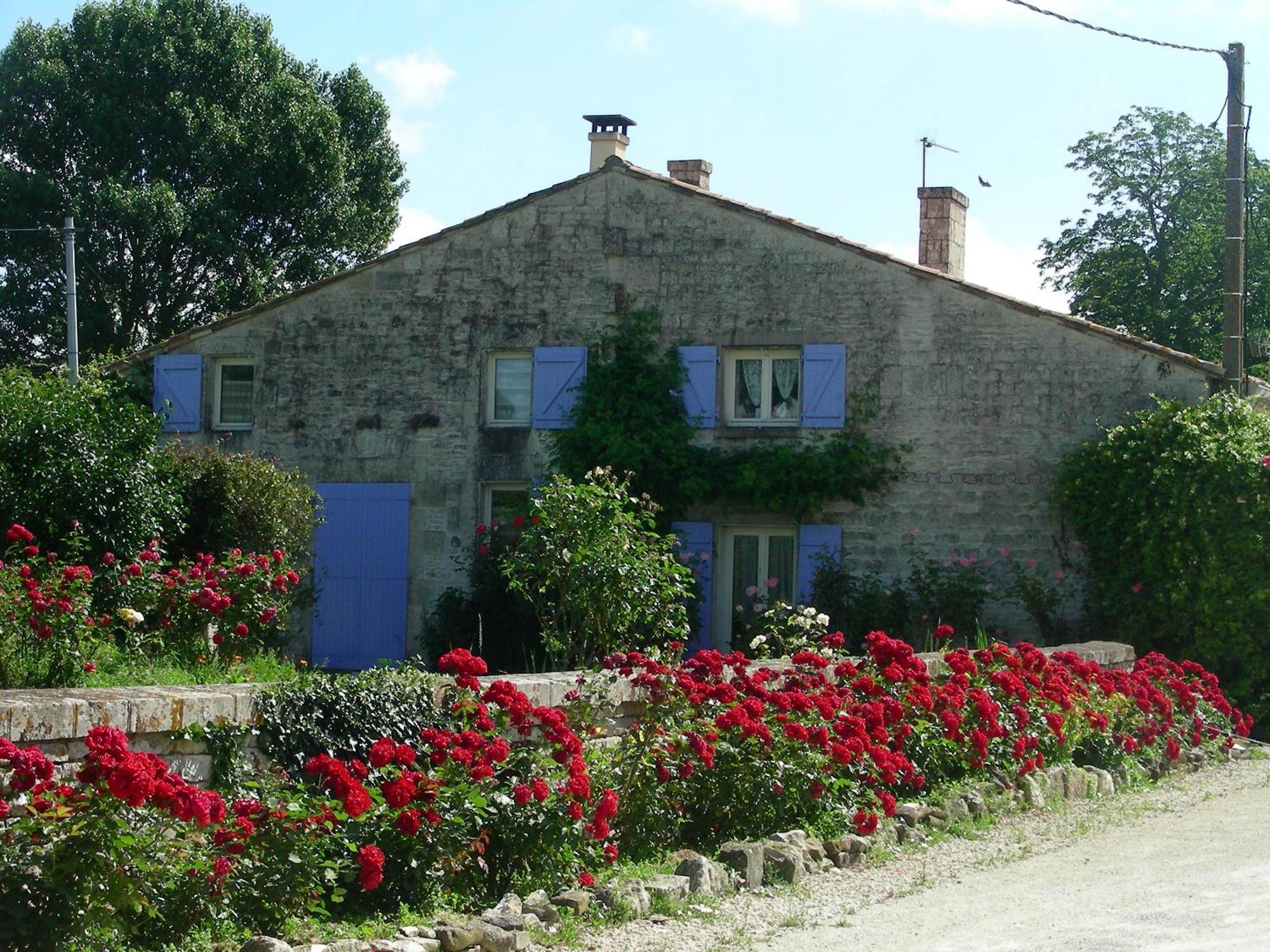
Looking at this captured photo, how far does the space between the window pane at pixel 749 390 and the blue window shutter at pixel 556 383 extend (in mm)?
1723

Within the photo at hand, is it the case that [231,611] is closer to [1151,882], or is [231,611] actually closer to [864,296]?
[1151,882]

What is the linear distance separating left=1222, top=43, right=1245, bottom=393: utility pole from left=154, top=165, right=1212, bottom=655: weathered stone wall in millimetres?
747

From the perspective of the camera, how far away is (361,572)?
18250mm

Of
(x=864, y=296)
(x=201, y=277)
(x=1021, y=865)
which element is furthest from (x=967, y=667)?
(x=201, y=277)

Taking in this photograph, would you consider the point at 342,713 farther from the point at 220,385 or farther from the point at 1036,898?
the point at 220,385

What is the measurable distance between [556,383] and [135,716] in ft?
39.1

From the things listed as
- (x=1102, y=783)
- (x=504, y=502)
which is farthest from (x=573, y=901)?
(x=504, y=502)

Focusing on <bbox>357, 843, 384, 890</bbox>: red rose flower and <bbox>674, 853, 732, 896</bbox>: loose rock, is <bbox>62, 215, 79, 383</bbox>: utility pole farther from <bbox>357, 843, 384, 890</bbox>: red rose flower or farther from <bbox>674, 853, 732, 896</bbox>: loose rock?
<bbox>357, 843, 384, 890</bbox>: red rose flower

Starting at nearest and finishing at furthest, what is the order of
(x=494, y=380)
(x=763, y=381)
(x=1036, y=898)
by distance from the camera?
(x=1036, y=898) < (x=763, y=381) < (x=494, y=380)

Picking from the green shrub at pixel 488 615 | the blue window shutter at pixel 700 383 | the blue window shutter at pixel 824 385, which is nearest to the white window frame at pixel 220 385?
the green shrub at pixel 488 615

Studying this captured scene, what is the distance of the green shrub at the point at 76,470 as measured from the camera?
12945 mm

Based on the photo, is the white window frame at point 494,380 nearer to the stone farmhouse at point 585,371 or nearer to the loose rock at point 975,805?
the stone farmhouse at point 585,371

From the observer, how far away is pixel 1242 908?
6781 mm

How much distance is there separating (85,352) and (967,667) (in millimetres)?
21695
